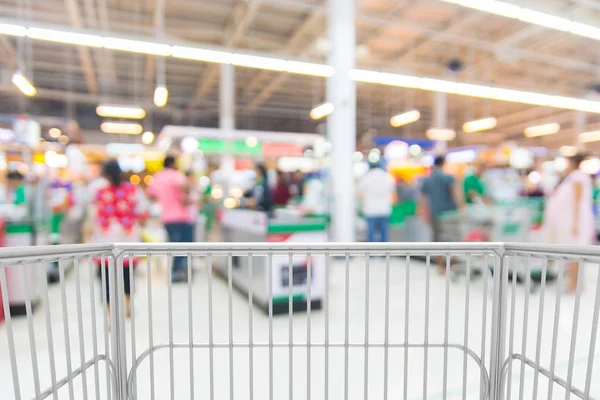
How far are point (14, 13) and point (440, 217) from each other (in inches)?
371

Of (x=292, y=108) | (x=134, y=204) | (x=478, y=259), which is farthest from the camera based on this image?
(x=292, y=108)

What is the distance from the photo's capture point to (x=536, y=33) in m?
8.88

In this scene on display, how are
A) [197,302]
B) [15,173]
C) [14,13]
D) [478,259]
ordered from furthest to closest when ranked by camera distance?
1. [14,13]
2. [478,259]
3. [15,173]
4. [197,302]

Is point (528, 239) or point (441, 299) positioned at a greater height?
point (528, 239)

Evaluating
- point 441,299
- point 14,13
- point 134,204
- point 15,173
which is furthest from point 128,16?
point 441,299

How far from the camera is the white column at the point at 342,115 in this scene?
5.95m

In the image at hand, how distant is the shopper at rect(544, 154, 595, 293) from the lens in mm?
4270

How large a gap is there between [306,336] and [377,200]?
3380mm

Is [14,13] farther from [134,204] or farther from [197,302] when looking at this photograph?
[197,302]

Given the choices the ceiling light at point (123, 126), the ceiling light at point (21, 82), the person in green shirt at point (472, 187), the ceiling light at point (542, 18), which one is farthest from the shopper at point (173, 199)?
the ceiling light at point (123, 126)

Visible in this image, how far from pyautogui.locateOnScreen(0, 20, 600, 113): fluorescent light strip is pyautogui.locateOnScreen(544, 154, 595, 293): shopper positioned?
208 centimetres

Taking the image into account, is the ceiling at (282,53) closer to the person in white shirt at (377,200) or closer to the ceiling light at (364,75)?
the ceiling light at (364,75)

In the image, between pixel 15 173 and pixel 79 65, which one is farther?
pixel 79 65

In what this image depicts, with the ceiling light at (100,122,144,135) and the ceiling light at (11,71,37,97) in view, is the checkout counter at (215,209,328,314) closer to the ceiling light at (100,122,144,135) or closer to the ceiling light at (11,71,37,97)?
the ceiling light at (11,71,37,97)
